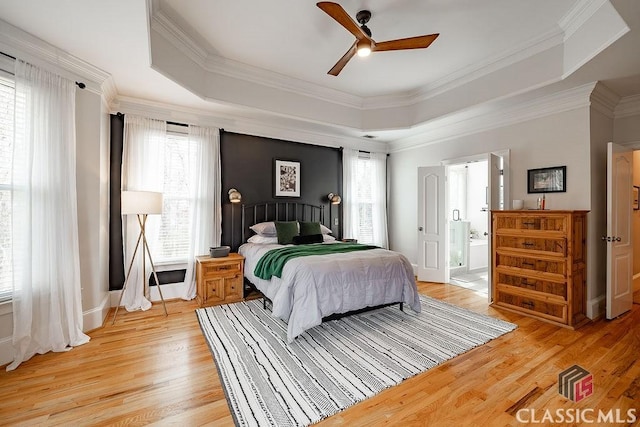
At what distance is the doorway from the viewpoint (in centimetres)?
587

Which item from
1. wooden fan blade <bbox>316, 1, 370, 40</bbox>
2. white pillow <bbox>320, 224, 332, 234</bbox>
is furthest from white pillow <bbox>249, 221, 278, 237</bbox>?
wooden fan blade <bbox>316, 1, 370, 40</bbox>

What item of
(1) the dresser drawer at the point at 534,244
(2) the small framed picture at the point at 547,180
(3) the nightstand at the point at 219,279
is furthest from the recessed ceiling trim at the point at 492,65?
(3) the nightstand at the point at 219,279

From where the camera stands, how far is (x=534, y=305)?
3.43 metres

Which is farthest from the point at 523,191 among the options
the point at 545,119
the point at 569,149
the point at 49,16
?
the point at 49,16

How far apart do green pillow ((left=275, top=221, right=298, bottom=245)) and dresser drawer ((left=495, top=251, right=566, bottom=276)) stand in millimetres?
2919

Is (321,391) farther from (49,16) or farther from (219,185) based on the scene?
(49,16)

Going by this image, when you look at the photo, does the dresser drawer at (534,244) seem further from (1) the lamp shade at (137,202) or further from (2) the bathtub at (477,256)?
(1) the lamp shade at (137,202)

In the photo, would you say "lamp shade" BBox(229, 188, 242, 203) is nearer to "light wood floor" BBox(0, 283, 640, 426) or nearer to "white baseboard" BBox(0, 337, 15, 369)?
"light wood floor" BBox(0, 283, 640, 426)

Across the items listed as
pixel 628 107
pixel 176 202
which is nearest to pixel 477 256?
pixel 628 107

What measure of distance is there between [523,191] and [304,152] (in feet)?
11.5

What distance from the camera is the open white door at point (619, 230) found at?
10.8 ft

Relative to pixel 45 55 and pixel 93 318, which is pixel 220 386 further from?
pixel 45 55

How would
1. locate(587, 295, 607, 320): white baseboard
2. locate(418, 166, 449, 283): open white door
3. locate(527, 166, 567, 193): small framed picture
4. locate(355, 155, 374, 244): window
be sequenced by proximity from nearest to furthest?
1. locate(587, 295, 607, 320): white baseboard
2. locate(527, 166, 567, 193): small framed picture
3. locate(418, 166, 449, 283): open white door
4. locate(355, 155, 374, 244): window

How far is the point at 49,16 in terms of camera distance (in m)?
2.15
